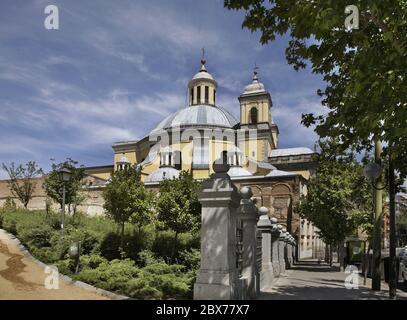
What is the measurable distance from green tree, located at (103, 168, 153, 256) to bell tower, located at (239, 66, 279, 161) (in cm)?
4484

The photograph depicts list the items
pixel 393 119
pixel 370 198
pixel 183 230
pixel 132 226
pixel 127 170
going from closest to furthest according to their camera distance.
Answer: pixel 393 119
pixel 183 230
pixel 127 170
pixel 132 226
pixel 370 198

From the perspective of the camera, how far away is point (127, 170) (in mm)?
18812

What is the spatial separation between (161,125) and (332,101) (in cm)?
6105

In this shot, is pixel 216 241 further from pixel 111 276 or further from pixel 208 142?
pixel 208 142

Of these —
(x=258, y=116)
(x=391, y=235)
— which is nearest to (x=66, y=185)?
(x=391, y=235)

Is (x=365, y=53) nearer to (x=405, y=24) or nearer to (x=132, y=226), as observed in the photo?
(x=405, y=24)

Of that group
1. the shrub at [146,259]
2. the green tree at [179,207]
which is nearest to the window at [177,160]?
the green tree at [179,207]

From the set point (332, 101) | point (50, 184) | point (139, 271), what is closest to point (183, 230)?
point (139, 271)

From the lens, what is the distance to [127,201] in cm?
1753

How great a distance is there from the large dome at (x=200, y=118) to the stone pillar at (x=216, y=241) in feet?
180

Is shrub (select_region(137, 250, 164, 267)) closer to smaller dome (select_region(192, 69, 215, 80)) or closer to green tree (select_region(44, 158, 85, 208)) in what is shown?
green tree (select_region(44, 158, 85, 208))

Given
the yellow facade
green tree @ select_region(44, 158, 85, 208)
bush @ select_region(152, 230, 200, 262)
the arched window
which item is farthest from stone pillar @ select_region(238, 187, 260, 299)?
the arched window

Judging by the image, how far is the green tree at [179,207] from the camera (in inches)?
672

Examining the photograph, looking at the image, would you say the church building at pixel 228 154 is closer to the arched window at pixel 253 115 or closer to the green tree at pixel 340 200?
the arched window at pixel 253 115
